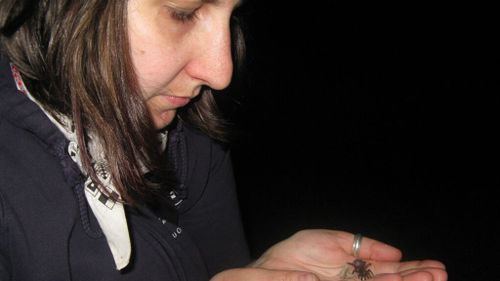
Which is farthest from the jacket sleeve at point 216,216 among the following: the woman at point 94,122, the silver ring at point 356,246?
the silver ring at point 356,246

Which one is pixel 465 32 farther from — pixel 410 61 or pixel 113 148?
pixel 113 148

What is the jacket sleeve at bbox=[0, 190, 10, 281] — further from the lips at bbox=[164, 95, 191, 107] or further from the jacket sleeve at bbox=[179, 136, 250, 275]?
the jacket sleeve at bbox=[179, 136, 250, 275]

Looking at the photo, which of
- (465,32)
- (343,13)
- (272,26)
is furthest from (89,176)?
(465,32)

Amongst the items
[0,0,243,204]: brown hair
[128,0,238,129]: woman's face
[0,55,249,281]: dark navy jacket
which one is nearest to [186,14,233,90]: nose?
[128,0,238,129]: woman's face

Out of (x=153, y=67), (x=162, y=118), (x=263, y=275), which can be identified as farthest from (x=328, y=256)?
(x=153, y=67)

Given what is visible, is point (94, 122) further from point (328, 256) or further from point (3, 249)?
point (328, 256)

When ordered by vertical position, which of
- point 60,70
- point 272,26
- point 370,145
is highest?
point 272,26
